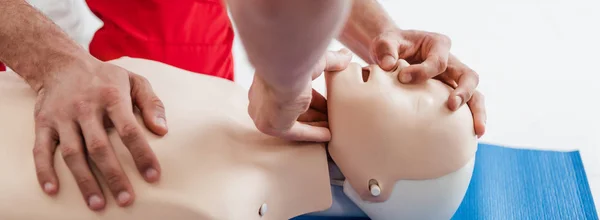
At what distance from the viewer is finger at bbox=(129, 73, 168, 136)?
870 mm

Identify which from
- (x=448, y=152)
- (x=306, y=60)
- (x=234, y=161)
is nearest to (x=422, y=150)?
(x=448, y=152)

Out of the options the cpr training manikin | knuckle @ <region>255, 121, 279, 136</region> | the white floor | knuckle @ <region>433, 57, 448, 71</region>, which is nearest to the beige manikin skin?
the cpr training manikin

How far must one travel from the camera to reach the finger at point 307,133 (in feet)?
2.91

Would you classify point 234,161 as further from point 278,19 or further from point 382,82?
point 278,19

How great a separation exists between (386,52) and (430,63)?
0.28ft

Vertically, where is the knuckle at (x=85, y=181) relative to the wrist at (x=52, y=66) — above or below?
below

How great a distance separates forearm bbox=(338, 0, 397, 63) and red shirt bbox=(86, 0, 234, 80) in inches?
12.1

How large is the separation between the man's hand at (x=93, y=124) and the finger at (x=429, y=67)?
377mm

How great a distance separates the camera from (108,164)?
0.82m

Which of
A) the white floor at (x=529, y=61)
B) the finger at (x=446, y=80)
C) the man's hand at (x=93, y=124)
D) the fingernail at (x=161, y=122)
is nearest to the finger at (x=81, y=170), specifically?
the man's hand at (x=93, y=124)

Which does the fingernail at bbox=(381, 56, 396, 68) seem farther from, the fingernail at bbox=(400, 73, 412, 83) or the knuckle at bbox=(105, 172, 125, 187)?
the knuckle at bbox=(105, 172, 125, 187)

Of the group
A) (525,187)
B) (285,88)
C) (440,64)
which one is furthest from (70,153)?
(525,187)

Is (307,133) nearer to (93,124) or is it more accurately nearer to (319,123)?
(319,123)

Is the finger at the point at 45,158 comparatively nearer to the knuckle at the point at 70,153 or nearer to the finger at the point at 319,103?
the knuckle at the point at 70,153
